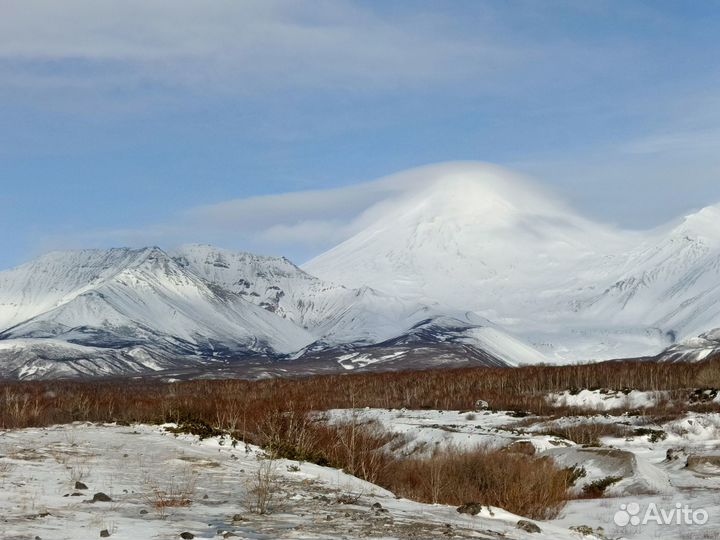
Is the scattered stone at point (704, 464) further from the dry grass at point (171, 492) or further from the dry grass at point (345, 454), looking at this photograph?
the dry grass at point (171, 492)

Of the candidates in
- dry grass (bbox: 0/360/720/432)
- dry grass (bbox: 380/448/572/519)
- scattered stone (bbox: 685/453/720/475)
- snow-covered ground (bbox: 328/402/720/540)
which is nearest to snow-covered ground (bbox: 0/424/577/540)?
dry grass (bbox: 380/448/572/519)

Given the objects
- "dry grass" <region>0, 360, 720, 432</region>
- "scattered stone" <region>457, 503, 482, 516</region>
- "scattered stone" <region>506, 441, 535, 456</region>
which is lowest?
"scattered stone" <region>457, 503, 482, 516</region>

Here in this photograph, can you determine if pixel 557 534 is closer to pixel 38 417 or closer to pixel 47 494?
pixel 47 494

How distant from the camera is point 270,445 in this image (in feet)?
67.1

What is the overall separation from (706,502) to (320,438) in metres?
9.32

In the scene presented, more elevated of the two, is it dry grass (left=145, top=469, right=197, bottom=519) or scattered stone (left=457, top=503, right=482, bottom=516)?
dry grass (left=145, top=469, right=197, bottom=519)

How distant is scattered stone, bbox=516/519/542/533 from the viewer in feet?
45.0

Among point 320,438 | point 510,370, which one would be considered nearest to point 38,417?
point 320,438

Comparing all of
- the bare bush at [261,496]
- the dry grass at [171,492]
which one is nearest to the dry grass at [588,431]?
the dry grass at [171,492]

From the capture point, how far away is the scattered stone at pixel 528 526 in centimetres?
1373

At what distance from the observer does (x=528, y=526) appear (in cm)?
1388

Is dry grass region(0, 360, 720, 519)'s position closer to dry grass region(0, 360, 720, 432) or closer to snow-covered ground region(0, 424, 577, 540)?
dry grass region(0, 360, 720, 432)

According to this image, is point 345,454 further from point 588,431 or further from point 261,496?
point 588,431

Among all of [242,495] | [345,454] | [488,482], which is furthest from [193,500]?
[345,454]
